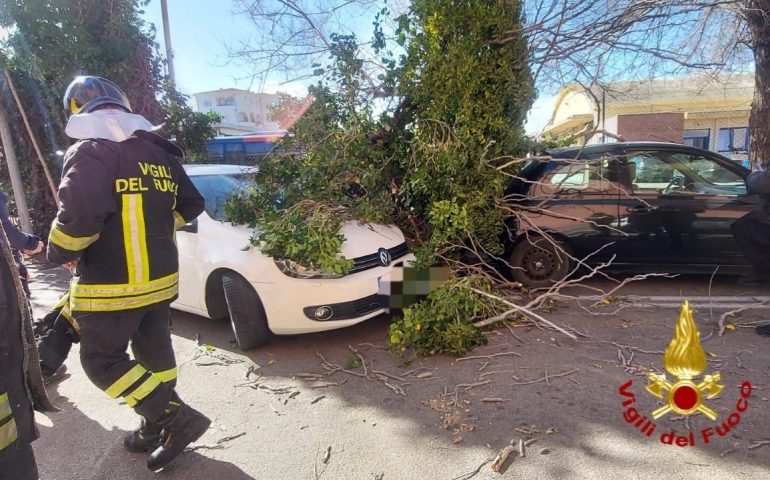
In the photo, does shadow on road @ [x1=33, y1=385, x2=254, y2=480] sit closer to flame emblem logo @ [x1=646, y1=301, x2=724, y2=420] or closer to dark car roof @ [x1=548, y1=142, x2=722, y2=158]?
flame emblem logo @ [x1=646, y1=301, x2=724, y2=420]

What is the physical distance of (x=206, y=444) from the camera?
2703 mm

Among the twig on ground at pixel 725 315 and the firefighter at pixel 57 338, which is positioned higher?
the firefighter at pixel 57 338

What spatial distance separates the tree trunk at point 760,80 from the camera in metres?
5.86

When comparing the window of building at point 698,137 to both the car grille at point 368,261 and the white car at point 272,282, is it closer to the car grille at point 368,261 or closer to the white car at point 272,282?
the car grille at point 368,261

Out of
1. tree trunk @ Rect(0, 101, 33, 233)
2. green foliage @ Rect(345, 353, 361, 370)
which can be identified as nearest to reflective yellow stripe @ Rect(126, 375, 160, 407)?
green foliage @ Rect(345, 353, 361, 370)

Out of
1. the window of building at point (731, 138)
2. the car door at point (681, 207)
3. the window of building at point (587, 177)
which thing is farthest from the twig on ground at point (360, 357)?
the window of building at point (731, 138)

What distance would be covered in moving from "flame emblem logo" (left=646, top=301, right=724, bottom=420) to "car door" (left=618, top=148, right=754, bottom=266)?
3804mm

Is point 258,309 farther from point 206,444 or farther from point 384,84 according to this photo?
point 384,84

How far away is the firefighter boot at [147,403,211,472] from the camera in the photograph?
2428 mm

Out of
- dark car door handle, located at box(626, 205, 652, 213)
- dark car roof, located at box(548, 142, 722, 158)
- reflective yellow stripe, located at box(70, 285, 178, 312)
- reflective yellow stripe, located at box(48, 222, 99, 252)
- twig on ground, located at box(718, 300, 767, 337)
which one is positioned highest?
dark car roof, located at box(548, 142, 722, 158)

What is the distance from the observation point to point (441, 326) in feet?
12.0

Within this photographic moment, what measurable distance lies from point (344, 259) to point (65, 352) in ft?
6.17

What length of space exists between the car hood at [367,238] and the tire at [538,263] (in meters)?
1.49

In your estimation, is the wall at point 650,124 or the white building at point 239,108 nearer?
the white building at point 239,108
